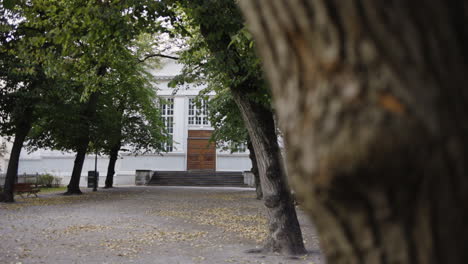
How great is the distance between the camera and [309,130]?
1181 millimetres

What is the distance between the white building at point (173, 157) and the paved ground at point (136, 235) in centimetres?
2398

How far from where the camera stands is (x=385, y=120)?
3.50 ft

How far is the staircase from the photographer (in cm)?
3891

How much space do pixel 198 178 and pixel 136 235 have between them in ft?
94.3

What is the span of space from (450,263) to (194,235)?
1038 centimetres

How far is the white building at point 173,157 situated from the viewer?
41.2 meters

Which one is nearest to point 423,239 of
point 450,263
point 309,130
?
point 450,263

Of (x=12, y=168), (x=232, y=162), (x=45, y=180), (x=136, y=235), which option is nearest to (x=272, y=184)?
(x=136, y=235)

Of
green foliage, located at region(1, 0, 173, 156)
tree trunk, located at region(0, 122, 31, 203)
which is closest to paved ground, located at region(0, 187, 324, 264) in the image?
tree trunk, located at region(0, 122, 31, 203)

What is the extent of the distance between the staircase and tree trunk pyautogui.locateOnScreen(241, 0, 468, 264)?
3755cm

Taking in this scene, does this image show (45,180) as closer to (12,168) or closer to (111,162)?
(111,162)

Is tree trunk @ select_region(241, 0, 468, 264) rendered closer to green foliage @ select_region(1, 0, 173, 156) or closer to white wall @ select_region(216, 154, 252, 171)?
green foliage @ select_region(1, 0, 173, 156)

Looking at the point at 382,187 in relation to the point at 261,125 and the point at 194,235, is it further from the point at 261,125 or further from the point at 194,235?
the point at 194,235

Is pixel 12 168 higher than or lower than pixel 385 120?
higher
